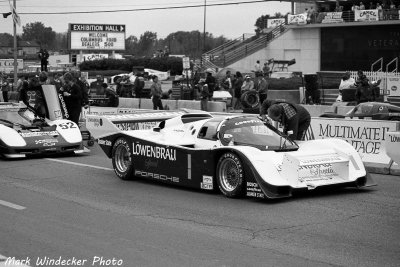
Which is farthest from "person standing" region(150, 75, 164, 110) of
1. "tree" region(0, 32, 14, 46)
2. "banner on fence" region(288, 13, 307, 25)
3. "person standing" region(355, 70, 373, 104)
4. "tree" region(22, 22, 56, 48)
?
"tree" region(22, 22, 56, 48)

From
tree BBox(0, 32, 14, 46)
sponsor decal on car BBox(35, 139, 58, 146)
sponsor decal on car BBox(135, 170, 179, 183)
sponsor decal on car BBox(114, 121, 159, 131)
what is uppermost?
tree BBox(0, 32, 14, 46)

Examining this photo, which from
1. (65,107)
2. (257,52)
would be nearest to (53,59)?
A: (257,52)

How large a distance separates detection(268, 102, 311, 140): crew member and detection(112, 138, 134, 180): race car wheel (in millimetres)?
2558

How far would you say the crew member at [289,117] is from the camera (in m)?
12.1

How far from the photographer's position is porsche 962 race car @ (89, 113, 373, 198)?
10.1 meters

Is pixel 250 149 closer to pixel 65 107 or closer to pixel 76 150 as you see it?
pixel 76 150

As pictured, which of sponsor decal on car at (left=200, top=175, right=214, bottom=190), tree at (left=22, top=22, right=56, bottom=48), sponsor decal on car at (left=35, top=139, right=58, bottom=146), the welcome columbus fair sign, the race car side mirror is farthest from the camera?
tree at (left=22, top=22, right=56, bottom=48)

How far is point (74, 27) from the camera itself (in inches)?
3137

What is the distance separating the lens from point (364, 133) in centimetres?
1502

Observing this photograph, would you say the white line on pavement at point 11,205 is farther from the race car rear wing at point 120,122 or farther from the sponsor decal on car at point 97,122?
the sponsor decal on car at point 97,122

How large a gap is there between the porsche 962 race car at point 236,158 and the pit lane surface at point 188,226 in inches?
8.8

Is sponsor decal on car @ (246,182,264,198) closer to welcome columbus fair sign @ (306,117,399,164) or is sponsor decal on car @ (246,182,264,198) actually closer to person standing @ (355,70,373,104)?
welcome columbus fair sign @ (306,117,399,164)

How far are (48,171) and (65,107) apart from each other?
15.5 ft

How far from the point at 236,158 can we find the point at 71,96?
9003mm
